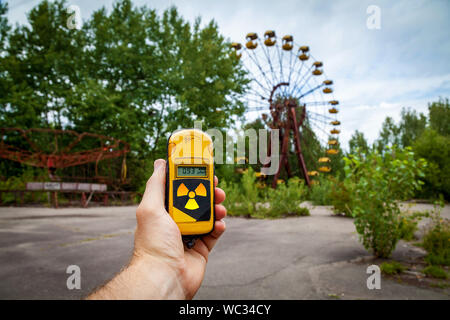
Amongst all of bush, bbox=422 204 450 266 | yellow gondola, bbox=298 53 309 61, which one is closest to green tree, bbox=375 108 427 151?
yellow gondola, bbox=298 53 309 61

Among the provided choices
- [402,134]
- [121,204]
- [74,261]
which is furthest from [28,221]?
[402,134]

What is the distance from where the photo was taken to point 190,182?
1068 millimetres

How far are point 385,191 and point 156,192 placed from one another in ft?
8.44

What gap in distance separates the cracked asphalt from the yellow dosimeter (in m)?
1.25

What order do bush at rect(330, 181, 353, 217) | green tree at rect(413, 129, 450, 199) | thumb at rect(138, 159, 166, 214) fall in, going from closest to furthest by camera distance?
thumb at rect(138, 159, 166, 214) < bush at rect(330, 181, 353, 217) < green tree at rect(413, 129, 450, 199)

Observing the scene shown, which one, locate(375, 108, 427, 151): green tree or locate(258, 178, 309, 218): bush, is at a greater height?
locate(375, 108, 427, 151): green tree

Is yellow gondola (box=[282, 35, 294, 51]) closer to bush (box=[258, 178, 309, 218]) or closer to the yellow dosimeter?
bush (box=[258, 178, 309, 218])

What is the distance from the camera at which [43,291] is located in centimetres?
210

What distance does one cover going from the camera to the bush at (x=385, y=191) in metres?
2.83

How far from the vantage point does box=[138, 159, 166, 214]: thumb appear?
1004 millimetres

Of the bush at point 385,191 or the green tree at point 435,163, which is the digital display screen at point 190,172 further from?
the green tree at point 435,163

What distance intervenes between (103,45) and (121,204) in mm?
8765

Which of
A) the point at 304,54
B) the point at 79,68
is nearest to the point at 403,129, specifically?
the point at 304,54

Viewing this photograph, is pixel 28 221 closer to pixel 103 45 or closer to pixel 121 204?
pixel 121 204
